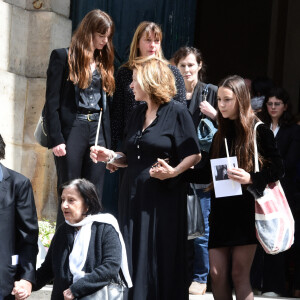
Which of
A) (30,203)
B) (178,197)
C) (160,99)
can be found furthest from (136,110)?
(30,203)

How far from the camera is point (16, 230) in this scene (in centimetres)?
574

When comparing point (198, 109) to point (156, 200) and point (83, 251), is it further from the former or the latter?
point (83, 251)

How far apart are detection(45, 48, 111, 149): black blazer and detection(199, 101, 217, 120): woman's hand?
2.39 ft

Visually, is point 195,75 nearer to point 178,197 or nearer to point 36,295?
point 178,197

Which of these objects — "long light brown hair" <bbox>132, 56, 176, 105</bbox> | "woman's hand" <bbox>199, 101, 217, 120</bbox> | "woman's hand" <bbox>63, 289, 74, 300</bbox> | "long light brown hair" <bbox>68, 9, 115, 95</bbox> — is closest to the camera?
"woman's hand" <bbox>63, 289, 74, 300</bbox>

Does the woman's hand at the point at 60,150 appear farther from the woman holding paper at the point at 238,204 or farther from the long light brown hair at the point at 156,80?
the woman holding paper at the point at 238,204

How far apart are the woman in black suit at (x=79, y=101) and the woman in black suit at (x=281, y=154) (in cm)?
153

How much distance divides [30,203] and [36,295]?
165 centimetres

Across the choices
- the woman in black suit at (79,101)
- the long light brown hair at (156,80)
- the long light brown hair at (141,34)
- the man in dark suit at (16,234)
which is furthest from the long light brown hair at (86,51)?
the man in dark suit at (16,234)

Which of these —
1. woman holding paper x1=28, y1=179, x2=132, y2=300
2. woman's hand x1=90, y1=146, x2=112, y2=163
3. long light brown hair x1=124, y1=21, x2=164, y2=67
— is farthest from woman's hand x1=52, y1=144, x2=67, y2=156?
woman holding paper x1=28, y1=179, x2=132, y2=300

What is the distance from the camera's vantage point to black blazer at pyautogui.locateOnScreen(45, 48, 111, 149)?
694 centimetres

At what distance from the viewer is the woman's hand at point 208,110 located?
716 cm

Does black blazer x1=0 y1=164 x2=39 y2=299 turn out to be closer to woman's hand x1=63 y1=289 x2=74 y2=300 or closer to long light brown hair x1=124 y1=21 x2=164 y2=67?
woman's hand x1=63 y1=289 x2=74 y2=300

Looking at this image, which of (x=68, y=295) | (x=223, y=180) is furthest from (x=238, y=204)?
(x=68, y=295)
